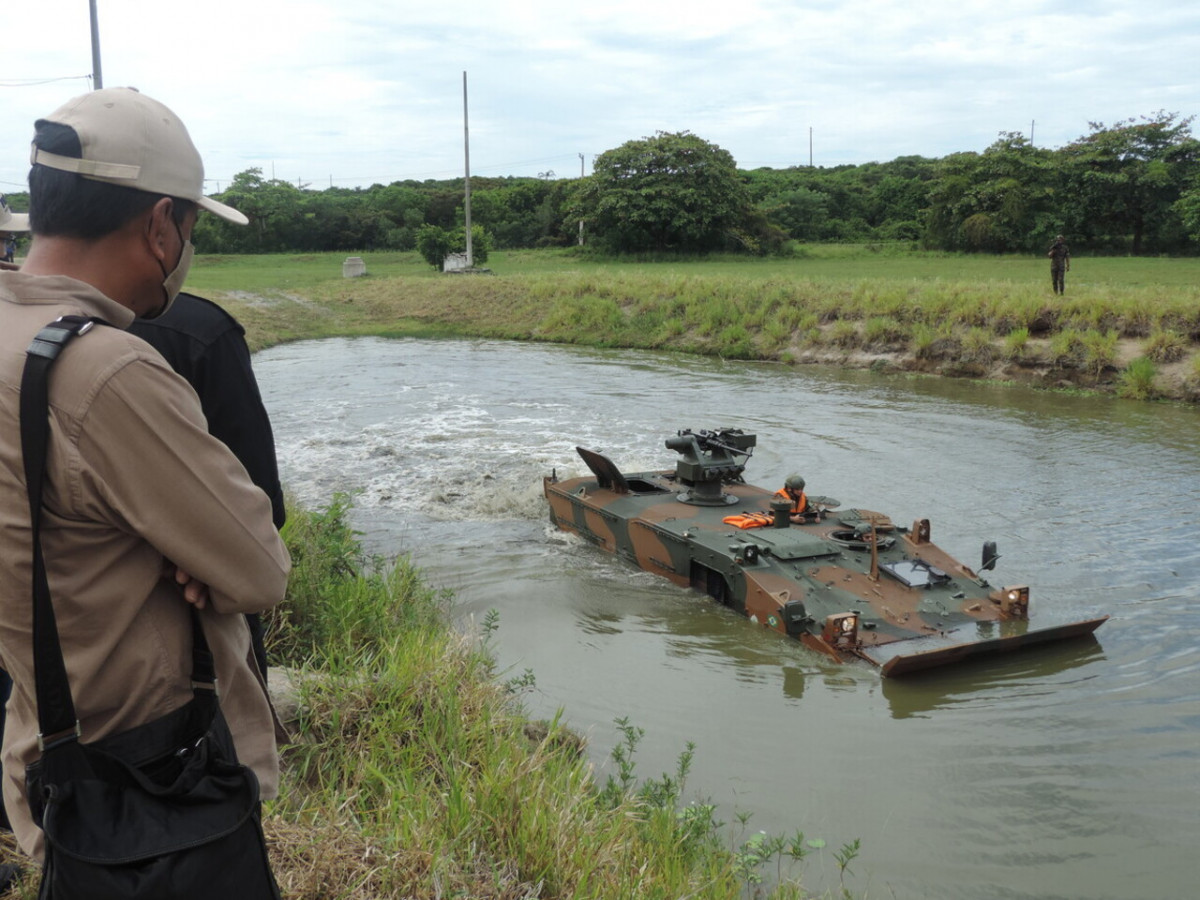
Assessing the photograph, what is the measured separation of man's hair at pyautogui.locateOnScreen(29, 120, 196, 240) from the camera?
249cm

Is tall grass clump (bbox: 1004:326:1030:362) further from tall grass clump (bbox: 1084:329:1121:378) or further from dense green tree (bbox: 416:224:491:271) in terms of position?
dense green tree (bbox: 416:224:491:271)

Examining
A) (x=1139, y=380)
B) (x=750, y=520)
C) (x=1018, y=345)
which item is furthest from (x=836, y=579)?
(x=1018, y=345)

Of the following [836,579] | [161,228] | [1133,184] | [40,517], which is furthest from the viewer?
[1133,184]

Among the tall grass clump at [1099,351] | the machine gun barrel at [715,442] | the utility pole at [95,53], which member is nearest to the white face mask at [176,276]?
the machine gun barrel at [715,442]

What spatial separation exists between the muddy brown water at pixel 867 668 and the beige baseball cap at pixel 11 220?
478cm

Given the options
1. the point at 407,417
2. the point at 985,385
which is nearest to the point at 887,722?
the point at 407,417

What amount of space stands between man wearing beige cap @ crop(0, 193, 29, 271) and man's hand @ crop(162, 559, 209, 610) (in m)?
1.50

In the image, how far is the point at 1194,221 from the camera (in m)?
39.3

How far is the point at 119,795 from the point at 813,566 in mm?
8866

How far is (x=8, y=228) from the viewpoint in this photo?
4.36 m

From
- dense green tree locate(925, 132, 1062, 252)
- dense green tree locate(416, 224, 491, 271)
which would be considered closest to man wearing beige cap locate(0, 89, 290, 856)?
dense green tree locate(925, 132, 1062, 252)

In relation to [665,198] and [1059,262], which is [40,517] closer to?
[1059,262]

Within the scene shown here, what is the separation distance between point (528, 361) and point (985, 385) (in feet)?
41.2

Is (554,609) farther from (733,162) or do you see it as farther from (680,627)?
(733,162)
